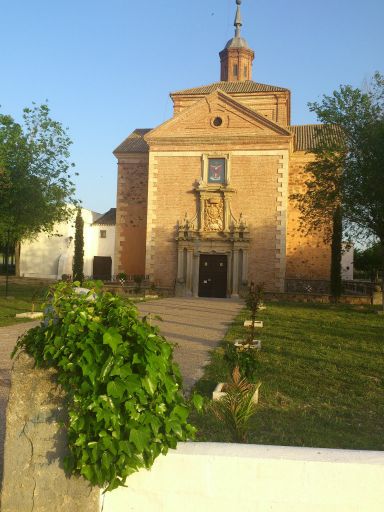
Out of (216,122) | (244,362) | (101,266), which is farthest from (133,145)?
(244,362)

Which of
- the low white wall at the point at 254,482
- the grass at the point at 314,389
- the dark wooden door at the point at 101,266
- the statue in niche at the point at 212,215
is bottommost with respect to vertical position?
the grass at the point at 314,389

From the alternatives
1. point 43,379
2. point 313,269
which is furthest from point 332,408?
point 313,269

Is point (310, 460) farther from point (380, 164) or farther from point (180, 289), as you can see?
point (180, 289)

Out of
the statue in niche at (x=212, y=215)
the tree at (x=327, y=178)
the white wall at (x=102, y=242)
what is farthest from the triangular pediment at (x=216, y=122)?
the white wall at (x=102, y=242)

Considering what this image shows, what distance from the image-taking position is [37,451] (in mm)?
2568

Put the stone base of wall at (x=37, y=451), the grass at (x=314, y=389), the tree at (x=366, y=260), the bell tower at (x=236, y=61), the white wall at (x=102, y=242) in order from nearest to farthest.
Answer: the stone base of wall at (x=37, y=451) < the grass at (x=314, y=389) < the bell tower at (x=236, y=61) < the white wall at (x=102, y=242) < the tree at (x=366, y=260)

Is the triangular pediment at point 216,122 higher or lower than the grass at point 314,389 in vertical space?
higher

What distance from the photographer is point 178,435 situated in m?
2.51

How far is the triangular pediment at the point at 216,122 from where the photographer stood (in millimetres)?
30172

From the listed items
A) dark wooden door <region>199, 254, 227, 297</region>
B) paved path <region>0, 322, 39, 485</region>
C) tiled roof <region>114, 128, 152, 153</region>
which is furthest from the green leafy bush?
tiled roof <region>114, 128, 152, 153</region>

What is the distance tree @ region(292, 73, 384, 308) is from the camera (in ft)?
68.3

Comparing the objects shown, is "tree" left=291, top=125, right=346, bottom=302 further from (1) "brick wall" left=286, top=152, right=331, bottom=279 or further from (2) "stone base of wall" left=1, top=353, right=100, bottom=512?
(2) "stone base of wall" left=1, top=353, right=100, bottom=512

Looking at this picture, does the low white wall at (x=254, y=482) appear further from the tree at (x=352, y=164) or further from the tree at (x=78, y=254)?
the tree at (x=78, y=254)

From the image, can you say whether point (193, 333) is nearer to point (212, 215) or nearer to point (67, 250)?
point (212, 215)
